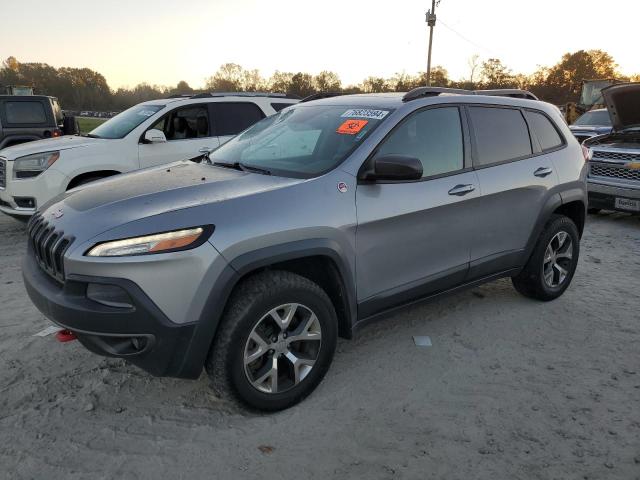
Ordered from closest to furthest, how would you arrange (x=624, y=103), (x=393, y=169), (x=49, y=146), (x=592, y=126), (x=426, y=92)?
(x=393, y=169) → (x=426, y=92) → (x=49, y=146) → (x=624, y=103) → (x=592, y=126)

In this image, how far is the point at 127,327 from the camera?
238 cm

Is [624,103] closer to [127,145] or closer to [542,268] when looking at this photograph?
[542,268]

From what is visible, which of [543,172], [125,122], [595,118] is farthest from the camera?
[595,118]

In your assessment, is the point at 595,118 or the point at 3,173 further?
the point at 595,118

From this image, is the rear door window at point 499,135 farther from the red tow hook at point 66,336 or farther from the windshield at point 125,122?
the windshield at point 125,122

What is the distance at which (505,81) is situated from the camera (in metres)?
54.6

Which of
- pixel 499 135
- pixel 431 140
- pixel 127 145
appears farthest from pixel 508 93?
pixel 127 145

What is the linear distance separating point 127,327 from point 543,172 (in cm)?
343

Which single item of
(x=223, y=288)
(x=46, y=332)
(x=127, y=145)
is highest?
(x=127, y=145)

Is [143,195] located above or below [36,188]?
above

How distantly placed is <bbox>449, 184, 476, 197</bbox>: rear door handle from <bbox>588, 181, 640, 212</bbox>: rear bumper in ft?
18.0

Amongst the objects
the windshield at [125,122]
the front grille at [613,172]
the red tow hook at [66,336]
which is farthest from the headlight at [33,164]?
the front grille at [613,172]

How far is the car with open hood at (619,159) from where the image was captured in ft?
25.3

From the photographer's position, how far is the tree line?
51031 millimetres
